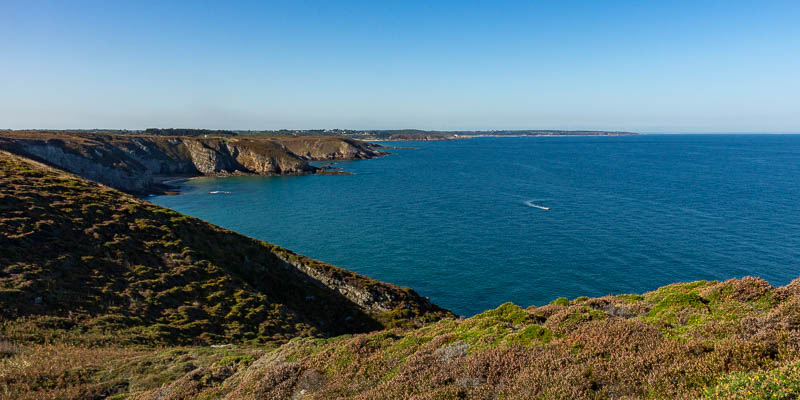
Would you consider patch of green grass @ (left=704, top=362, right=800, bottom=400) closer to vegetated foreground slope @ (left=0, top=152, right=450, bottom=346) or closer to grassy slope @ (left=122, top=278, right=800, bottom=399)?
grassy slope @ (left=122, top=278, right=800, bottom=399)

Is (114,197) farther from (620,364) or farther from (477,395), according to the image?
(620,364)

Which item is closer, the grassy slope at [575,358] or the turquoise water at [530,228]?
the grassy slope at [575,358]

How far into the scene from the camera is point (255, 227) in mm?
78250

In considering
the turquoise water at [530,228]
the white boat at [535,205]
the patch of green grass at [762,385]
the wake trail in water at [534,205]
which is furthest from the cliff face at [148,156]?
the patch of green grass at [762,385]

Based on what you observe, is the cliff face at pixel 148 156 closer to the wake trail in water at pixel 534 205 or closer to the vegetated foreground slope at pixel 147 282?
the vegetated foreground slope at pixel 147 282

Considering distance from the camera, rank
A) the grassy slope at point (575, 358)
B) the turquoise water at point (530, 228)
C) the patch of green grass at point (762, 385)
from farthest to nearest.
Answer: the turquoise water at point (530, 228) → the grassy slope at point (575, 358) → the patch of green grass at point (762, 385)

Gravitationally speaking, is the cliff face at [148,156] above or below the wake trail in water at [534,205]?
above

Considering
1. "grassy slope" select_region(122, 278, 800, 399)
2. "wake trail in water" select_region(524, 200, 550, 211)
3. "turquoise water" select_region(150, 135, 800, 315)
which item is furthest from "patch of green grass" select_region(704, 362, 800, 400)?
"wake trail in water" select_region(524, 200, 550, 211)

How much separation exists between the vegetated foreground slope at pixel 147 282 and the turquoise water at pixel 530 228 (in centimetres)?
1514

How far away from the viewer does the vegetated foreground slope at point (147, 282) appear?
914 inches

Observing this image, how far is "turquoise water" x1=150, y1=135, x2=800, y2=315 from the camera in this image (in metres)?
48.8

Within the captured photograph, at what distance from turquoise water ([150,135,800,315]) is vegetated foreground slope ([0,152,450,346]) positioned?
1514 cm

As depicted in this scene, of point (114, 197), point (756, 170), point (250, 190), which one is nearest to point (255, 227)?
point (114, 197)

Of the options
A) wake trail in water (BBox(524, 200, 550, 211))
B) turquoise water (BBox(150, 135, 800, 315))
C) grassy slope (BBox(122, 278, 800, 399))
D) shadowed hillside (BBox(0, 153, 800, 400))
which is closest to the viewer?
grassy slope (BBox(122, 278, 800, 399))
